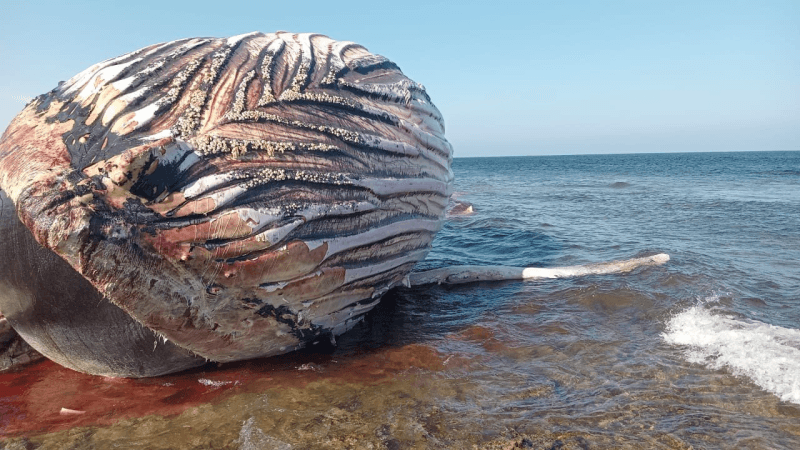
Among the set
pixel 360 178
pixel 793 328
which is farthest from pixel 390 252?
pixel 793 328

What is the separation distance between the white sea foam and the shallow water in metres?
0.02

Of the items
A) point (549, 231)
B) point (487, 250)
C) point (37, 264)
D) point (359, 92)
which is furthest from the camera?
point (549, 231)

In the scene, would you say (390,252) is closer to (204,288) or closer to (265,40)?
(204,288)

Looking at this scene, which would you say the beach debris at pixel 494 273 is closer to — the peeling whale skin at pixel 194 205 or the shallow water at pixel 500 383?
the shallow water at pixel 500 383

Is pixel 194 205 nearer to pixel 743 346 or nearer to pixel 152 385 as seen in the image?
pixel 152 385

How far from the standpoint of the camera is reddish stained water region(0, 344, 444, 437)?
2719mm

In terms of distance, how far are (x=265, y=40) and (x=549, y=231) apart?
7.09 meters

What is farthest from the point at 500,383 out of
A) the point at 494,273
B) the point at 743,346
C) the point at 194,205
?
the point at 494,273

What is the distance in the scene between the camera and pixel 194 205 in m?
2.48

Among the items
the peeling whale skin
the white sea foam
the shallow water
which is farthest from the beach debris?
the peeling whale skin

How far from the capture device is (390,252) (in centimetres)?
349

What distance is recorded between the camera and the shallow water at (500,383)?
2.51m

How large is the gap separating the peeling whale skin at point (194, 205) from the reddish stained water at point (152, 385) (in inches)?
4.4

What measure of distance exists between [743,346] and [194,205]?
376 centimetres
